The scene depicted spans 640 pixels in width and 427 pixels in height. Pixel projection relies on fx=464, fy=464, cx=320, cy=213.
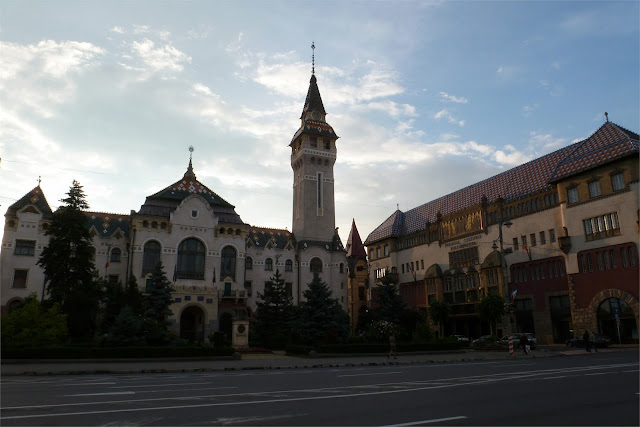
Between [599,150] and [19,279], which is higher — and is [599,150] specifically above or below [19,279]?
above

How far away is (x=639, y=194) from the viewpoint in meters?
39.2

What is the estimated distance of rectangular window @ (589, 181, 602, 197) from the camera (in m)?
43.1

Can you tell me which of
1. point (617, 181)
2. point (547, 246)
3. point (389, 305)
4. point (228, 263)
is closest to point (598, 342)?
point (547, 246)

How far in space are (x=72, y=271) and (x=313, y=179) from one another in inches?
1389

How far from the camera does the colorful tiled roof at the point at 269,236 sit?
61.8 metres

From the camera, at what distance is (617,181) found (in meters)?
41.7

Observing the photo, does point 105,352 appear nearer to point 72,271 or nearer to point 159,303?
point 159,303

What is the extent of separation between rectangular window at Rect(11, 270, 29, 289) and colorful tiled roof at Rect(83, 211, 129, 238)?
306 inches

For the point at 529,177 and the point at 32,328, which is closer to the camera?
the point at 32,328

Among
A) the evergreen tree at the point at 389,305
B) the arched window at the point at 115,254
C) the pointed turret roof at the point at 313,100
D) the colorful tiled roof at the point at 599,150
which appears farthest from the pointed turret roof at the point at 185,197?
the colorful tiled roof at the point at 599,150

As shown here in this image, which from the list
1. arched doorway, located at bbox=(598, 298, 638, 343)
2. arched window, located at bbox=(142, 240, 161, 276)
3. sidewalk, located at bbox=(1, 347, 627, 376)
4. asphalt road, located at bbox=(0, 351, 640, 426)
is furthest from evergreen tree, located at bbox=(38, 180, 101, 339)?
arched doorway, located at bbox=(598, 298, 638, 343)

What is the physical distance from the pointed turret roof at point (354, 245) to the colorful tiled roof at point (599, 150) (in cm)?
→ 4226

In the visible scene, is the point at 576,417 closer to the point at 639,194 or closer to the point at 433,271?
the point at 639,194

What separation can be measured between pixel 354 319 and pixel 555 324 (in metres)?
34.2
